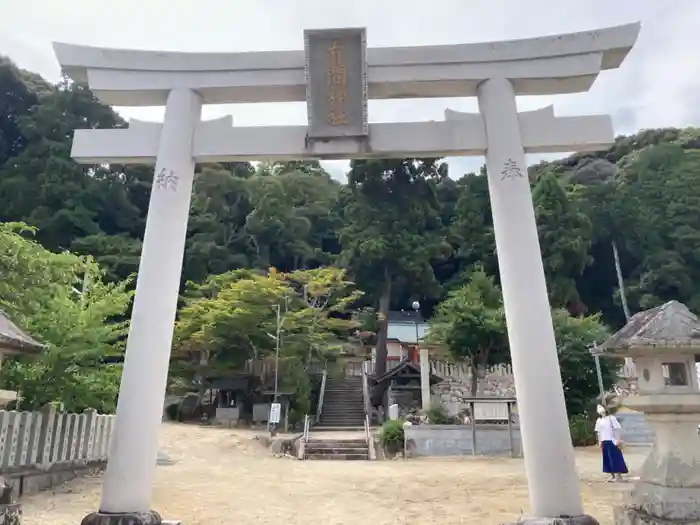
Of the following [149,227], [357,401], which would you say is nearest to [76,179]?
[357,401]

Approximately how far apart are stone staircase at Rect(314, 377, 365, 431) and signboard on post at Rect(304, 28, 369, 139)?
16145 mm

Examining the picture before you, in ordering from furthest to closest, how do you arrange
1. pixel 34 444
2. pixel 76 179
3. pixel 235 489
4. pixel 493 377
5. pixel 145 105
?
1. pixel 76 179
2. pixel 493 377
3. pixel 235 489
4. pixel 34 444
5. pixel 145 105

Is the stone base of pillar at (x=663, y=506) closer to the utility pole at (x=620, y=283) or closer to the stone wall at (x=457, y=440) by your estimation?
the stone wall at (x=457, y=440)

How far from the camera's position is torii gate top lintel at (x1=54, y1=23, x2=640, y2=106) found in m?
6.20

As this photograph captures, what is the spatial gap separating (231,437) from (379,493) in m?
10.3

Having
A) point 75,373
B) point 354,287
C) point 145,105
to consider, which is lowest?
point 75,373

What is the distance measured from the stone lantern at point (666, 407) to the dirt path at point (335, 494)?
126 centimetres

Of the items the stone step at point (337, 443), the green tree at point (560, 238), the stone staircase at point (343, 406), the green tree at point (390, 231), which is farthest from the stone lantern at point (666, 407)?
the green tree at point (560, 238)

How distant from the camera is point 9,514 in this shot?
14.9ft

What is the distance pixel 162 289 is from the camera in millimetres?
5691

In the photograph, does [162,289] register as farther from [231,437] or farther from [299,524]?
[231,437]

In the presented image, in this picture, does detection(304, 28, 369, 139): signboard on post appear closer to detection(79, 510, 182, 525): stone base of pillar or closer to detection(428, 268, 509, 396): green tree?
detection(79, 510, 182, 525): stone base of pillar

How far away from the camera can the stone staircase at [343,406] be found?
21.5 m

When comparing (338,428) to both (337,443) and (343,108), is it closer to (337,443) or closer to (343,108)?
(337,443)
